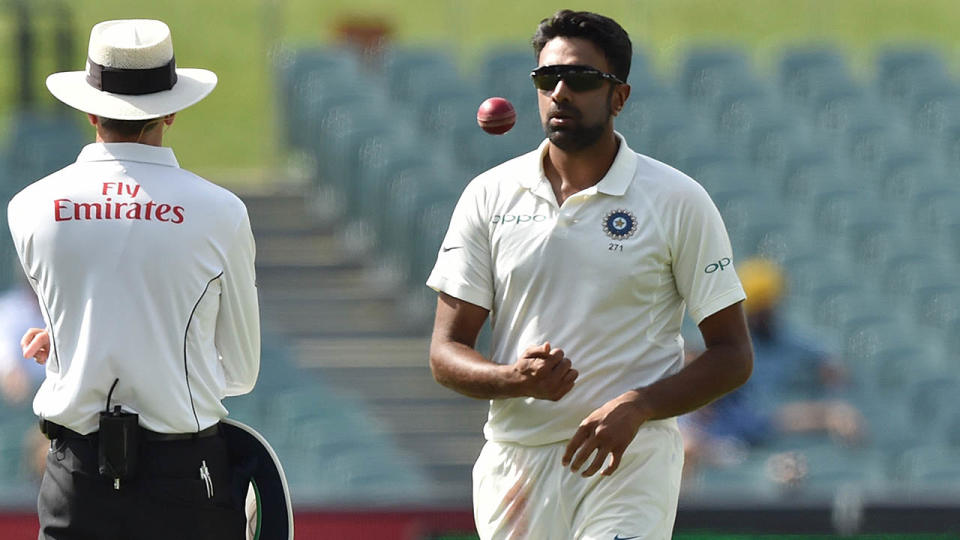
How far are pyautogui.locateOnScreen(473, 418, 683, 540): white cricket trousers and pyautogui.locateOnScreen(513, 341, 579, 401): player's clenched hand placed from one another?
32 cm

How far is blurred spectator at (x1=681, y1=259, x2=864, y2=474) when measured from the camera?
8.86m

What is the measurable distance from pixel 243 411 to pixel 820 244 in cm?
478

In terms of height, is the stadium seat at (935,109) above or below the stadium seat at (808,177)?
above

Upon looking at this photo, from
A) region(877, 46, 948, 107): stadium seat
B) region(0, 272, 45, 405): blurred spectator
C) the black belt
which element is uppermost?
the black belt

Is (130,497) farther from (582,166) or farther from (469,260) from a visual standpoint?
(582,166)

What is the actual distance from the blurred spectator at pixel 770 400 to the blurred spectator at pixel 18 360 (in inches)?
140

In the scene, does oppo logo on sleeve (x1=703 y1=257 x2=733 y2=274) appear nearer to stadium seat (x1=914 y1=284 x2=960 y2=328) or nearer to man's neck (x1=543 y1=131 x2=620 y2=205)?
man's neck (x1=543 y1=131 x2=620 y2=205)

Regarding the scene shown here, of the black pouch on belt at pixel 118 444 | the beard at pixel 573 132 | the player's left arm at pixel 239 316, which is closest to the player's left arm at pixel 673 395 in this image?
the beard at pixel 573 132

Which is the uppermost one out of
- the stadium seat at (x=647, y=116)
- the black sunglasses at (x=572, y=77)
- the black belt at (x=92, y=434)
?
the black sunglasses at (x=572, y=77)

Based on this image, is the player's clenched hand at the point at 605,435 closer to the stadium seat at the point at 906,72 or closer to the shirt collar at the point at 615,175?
the shirt collar at the point at 615,175

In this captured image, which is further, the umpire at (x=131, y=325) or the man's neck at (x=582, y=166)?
the man's neck at (x=582, y=166)

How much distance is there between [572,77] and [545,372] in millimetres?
771

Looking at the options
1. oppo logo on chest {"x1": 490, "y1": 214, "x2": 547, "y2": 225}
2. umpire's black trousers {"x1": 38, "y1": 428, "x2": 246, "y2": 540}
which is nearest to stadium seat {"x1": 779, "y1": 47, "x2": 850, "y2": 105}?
oppo logo on chest {"x1": 490, "y1": 214, "x2": 547, "y2": 225}

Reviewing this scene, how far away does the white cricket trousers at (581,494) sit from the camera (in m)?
4.25
